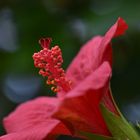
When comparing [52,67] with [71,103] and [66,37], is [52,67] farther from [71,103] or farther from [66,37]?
[66,37]

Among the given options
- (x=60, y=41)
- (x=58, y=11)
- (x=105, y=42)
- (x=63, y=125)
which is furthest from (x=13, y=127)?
(x=58, y=11)

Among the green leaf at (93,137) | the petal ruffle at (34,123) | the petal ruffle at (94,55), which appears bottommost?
the green leaf at (93,137)

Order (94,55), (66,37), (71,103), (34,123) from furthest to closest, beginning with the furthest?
(66,37) → (94,55) → (34,123) → (71,103)

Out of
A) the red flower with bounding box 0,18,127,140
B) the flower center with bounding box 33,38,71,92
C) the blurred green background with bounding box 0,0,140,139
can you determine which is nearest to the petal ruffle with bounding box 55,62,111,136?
the red flower with bounding box 0,18,127,140

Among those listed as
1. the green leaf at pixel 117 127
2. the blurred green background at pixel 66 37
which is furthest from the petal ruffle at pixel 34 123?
the blurred green background at pixel 66 37

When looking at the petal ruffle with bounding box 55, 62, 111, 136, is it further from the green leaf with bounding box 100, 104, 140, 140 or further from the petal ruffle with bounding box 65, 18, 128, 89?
the petal ruffle with bounding box 65, 18, 128, 89

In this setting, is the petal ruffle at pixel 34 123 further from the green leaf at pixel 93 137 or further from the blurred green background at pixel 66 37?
the blurred green background at pixel 66 37

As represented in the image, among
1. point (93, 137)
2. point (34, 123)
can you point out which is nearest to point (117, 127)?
point (93, 137)
